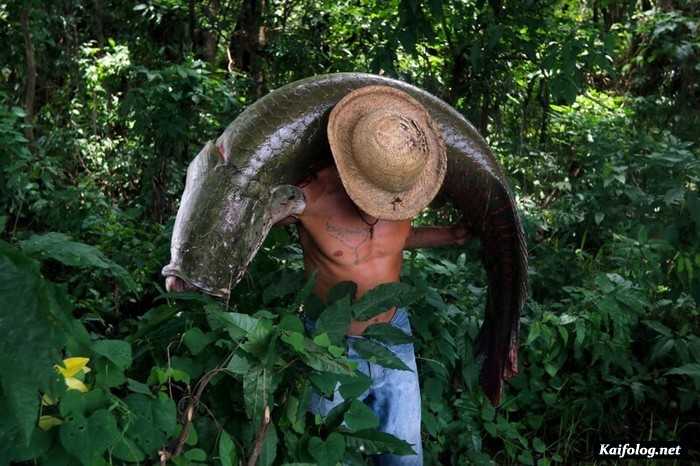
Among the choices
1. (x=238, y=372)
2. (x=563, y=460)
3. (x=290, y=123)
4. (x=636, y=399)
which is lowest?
(x=563, y=460)

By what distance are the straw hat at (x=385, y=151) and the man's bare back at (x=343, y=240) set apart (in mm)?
255

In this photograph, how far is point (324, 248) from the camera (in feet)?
8.59

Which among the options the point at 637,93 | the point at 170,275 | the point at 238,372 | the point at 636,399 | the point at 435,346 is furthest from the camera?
the point at 637,93

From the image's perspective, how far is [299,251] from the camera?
10.4 ft

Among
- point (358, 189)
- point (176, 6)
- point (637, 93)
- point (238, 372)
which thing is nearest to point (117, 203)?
point (176, 6)

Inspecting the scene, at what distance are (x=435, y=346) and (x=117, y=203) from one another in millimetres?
3136

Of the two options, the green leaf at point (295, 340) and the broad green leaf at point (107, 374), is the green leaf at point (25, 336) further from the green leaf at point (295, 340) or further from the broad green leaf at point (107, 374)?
the green leaf at point (295, 340)

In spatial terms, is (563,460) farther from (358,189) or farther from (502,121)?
(502,121)

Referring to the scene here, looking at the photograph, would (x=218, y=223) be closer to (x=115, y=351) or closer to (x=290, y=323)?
(x=290, y=323)

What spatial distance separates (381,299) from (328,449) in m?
0.50

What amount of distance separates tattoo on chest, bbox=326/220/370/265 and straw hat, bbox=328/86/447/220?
0.28 m

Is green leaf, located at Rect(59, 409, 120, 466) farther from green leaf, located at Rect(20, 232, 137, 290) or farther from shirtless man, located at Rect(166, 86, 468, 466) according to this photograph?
shirtless man, located at Rect(166, 86, 468, 466)

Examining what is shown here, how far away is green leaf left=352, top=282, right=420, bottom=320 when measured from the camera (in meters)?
1.96

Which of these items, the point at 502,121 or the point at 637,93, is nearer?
the point at 502,121
